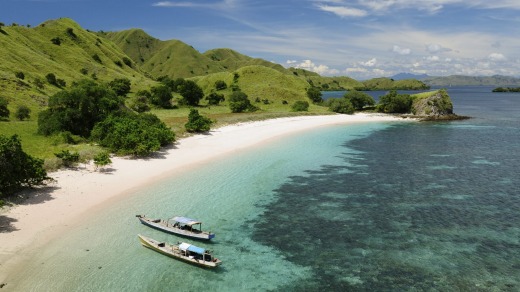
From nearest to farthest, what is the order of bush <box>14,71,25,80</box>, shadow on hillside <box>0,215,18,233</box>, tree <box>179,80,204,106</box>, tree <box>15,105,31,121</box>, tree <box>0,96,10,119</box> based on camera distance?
shadow on hillside <box>0,215,18,233</box> < tree <box>0,96,10,119</box> < tree <box>15,105,31,121</box> < bush <box>14,71,25,80</box> < tree <box>179,80,204,106</box>

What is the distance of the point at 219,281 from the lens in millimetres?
21797

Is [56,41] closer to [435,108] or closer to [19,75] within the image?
[19,75]

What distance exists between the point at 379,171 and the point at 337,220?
20.6m

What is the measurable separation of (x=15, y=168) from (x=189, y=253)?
20667 millimetres

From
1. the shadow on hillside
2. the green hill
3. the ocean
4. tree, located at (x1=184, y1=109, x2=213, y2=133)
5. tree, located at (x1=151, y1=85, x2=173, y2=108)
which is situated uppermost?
the green hill

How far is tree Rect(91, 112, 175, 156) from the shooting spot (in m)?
49.7

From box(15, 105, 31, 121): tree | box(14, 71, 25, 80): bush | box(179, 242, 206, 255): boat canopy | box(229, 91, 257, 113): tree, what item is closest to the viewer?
box(179, 242, 206, 255): boat canopy

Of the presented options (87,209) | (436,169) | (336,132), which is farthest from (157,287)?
(336,132)

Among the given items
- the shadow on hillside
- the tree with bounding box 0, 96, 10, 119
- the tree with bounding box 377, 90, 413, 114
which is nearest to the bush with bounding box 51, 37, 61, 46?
the tree with bounding box 0, 96, 10, 119

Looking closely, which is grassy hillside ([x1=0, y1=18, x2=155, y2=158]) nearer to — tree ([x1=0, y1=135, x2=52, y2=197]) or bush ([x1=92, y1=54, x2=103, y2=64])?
bush ([x1=92, y1=54, x2=103, y2=64])

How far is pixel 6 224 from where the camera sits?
27.6 metres

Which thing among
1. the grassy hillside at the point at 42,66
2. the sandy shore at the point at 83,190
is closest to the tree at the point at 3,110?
the grassy hillside at the point at 42,66

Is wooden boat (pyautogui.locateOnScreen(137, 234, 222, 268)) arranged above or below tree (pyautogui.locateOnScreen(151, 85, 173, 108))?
below

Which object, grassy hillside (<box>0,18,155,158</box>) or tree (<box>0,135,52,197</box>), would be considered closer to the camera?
tree (<box>0,135,52,197</box>)
